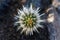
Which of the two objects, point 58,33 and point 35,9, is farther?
point 35,9

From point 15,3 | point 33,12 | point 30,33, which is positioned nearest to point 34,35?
point 30,33

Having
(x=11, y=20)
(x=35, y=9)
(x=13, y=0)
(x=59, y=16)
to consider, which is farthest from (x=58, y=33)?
(x=13, y=0)

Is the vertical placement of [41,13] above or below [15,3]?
below

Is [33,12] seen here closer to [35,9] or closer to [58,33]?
[35,9]

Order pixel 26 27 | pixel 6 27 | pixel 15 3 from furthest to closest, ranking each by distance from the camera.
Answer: pixel 15 3
pixel 6 27
pixel 26 27

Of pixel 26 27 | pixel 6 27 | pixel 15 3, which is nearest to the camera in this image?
pixel 26 27

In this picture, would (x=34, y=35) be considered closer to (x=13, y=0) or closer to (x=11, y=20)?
(x=11, y=20)

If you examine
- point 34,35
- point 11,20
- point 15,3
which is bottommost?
point 34,35
